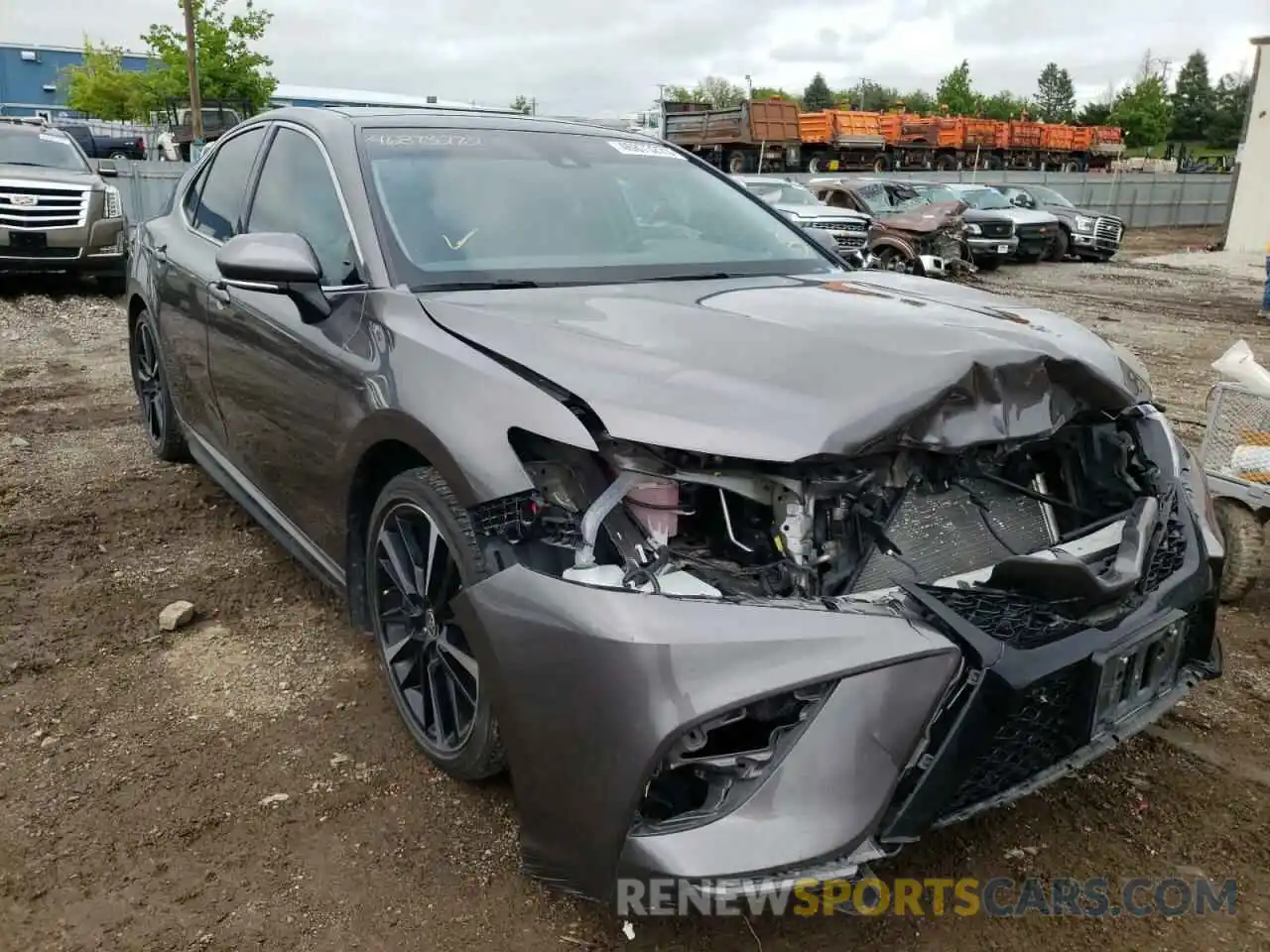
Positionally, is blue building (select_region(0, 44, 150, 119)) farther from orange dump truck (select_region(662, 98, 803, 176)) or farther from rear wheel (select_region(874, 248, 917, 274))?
rear wheel (select_region(874, 248, 917, 274))

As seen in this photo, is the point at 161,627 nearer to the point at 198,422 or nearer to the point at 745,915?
the point at 198,422

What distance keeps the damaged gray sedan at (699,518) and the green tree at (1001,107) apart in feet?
301

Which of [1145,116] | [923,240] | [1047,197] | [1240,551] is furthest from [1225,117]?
[1240,551]

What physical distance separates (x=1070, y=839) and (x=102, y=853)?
2355mm

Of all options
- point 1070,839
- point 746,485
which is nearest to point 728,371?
point 746,485

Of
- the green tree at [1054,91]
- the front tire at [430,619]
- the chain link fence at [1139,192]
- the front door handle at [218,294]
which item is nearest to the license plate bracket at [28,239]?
the front door handle at [218,294]

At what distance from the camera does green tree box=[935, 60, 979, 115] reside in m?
77.9

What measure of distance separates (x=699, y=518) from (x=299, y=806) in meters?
1.32

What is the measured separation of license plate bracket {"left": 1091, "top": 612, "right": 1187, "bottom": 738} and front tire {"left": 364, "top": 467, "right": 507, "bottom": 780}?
1.29 meters

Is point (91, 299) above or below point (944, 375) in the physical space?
below

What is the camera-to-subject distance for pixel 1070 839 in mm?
2551

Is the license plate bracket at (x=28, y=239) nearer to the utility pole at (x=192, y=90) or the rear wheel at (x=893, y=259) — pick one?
the rear wheel at (x=893, y=259)

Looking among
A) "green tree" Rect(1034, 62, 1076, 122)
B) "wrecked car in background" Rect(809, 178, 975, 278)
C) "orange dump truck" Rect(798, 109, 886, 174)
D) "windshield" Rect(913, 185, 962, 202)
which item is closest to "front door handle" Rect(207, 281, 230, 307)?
"wrecked car in background" Rect(809, 178, 975, 278)

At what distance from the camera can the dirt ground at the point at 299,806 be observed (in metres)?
2.24
